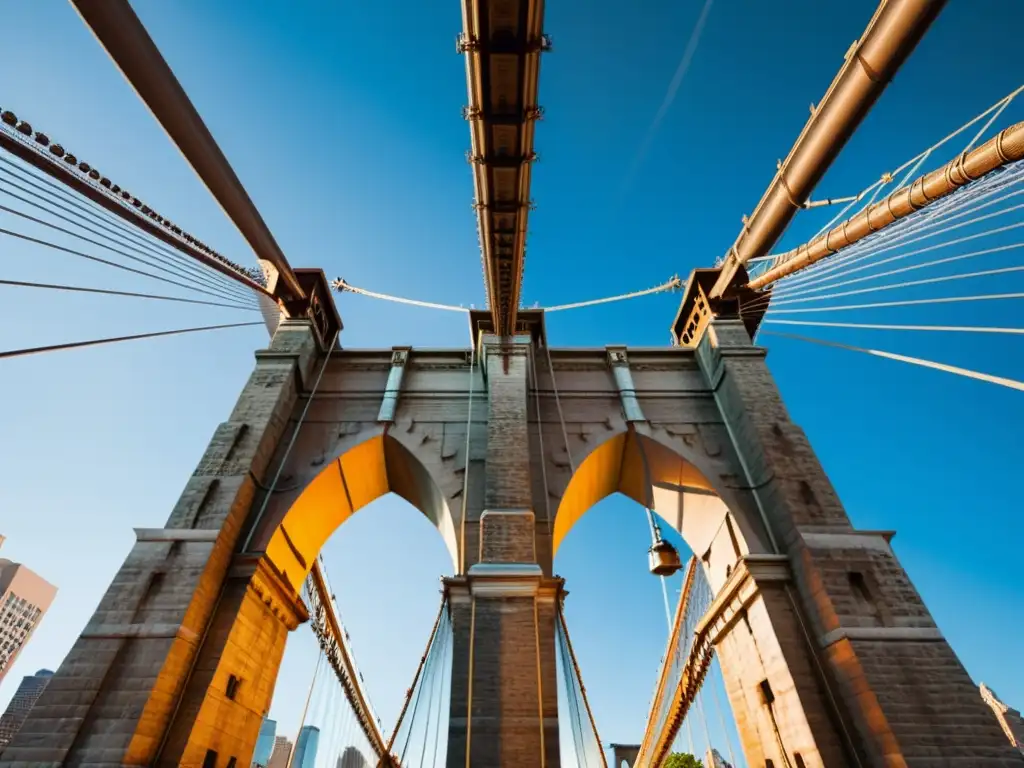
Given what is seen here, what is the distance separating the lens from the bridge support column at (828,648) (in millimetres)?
6836

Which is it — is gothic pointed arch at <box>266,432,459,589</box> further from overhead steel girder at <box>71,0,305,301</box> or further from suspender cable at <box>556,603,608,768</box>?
overhead steel girder at <box>71,0,305,301</box>

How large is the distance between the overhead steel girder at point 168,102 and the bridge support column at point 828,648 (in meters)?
9.37

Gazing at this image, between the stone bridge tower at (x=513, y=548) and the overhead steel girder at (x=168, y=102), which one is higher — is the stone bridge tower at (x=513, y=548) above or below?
below

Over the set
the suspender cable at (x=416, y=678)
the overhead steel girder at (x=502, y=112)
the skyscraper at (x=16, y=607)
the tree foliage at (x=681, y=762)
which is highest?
the skyscraper at (x=16, y=607)

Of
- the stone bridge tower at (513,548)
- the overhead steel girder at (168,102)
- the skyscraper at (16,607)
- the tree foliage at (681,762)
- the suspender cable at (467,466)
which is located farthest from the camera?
the skyscraper at (16,607)

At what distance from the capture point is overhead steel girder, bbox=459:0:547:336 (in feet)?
20.2

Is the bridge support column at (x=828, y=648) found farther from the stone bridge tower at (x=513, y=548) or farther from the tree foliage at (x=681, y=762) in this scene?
the tree foliage at (x=681, y=762)

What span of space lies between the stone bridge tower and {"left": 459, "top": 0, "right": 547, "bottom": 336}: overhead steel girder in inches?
121

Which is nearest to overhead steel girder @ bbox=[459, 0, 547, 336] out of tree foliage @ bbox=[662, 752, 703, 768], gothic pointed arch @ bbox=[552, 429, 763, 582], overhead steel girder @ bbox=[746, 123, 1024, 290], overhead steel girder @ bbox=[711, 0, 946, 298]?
overhead steel girder @ bbox=[711, 0, 946, 298]

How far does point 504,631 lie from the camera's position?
7738 mm

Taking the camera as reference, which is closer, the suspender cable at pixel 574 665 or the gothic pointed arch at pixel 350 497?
the suspender cable at pixel 574 665

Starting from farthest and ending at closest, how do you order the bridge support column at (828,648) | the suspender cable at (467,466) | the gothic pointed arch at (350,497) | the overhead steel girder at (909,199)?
the gothic pointed arch at (350,497) < the suspender cable at (467,466) < the bridge support column at (828,648) < the overhead steel girder at (909,199)

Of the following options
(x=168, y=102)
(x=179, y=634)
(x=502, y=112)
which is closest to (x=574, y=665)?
(x=179, y=634)

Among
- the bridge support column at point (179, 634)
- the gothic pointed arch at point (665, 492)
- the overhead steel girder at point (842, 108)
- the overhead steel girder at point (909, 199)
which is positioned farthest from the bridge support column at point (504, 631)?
the overhead steel girder at point (909, 199)
